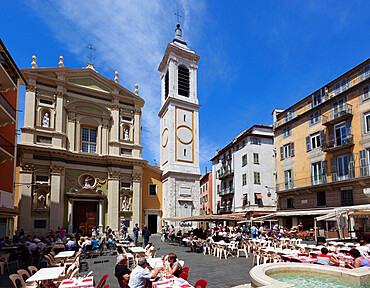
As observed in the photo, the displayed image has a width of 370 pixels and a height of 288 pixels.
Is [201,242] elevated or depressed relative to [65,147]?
depressed

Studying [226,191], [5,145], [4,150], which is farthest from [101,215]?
[226,191]

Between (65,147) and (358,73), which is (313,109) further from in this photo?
(65,147)

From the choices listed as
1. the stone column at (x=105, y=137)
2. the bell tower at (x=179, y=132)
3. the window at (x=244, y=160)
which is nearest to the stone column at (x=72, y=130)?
the stone column at (x=105, y=137)

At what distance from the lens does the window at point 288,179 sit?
26.1 meters

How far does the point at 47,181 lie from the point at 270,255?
18491mm

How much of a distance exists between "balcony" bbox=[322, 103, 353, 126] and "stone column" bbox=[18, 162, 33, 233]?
23.5 m

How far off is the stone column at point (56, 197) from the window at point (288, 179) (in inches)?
788

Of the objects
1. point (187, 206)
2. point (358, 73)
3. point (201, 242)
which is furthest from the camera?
point (187, 206)

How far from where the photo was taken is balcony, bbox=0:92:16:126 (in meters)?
14.6

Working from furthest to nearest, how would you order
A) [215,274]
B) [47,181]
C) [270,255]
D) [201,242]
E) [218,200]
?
[218,200] < [47,181] < [201,242] < [270,255] < [215,274]

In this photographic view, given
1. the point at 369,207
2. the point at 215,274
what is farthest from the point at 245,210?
the point at 215,274

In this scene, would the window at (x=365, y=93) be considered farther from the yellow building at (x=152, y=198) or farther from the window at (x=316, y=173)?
the yellow building at (x=152, y=198)

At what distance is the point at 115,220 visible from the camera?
80.2 feet

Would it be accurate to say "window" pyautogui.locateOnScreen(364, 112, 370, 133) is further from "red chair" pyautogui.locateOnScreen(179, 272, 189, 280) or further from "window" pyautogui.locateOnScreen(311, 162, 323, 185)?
"red chair" pyautogui.locateOnScreen(179, 272, 189, 280)
